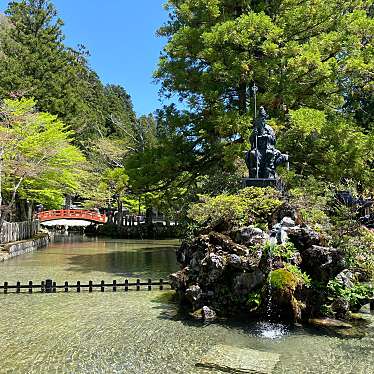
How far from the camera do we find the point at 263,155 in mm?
13180

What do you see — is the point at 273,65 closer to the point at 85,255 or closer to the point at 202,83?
the point at 202,83

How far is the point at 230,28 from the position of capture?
16.8m

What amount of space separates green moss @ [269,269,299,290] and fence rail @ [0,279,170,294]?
4.57m

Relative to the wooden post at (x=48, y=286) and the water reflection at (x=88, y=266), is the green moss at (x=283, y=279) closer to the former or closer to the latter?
the wooden post at (x=48, y=286)

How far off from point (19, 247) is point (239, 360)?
63.2ft

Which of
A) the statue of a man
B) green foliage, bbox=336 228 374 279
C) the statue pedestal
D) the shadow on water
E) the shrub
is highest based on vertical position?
the statue of a man

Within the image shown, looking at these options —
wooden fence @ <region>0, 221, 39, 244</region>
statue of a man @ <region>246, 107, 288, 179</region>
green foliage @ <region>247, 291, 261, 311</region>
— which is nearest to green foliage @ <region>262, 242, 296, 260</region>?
green foliage @ <region>247, 291, 261, 311</region>

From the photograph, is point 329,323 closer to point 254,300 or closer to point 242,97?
point 254,300

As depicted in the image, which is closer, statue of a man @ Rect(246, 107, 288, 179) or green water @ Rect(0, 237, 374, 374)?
green water @ Rect(0, 237, 374, 374)

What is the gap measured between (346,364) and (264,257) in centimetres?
300

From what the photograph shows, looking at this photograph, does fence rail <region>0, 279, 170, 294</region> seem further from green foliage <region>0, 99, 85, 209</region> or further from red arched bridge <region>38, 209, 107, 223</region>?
red arched bridge <region>38, 209, 107, 223</region>

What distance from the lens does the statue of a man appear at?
1313cm

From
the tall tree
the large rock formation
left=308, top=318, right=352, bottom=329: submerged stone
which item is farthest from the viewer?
→ the tall tree

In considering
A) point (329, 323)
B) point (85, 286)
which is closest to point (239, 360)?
point (329, 323)
